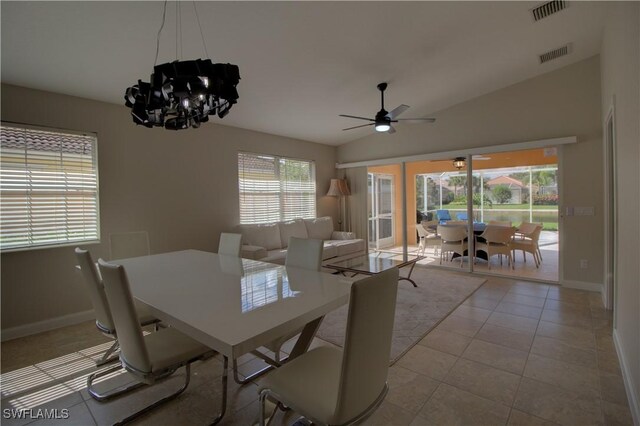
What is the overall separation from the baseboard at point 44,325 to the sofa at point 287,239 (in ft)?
6.16

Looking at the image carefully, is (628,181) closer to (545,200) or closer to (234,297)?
(234,297)

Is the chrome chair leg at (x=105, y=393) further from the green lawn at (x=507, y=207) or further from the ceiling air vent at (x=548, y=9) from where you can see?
the green lawn at (x=507, y=207)

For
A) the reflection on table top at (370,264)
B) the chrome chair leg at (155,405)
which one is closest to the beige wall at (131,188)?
the reflection on table top at (370,264)

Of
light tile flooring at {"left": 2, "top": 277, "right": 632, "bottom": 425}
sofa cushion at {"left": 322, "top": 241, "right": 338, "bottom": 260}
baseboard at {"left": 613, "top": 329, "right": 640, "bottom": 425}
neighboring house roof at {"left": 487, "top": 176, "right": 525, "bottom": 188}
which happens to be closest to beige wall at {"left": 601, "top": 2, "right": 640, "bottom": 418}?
baseboard at {"left": 613, "top": 329, "right": 640, "bottom": 425}

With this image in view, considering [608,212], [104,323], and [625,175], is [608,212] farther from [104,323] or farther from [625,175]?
[104,323]

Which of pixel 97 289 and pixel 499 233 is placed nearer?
pixel 97 289

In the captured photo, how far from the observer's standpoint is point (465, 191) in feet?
17.2

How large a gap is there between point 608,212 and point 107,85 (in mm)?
5797

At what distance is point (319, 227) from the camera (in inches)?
237

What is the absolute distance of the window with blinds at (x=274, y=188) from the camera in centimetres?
520

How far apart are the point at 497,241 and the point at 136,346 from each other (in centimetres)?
507

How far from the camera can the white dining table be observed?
121 cm

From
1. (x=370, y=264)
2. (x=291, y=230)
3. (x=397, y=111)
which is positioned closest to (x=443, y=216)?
(x=370, y=264)

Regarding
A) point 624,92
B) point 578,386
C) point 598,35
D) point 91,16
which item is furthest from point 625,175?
point 91,16
